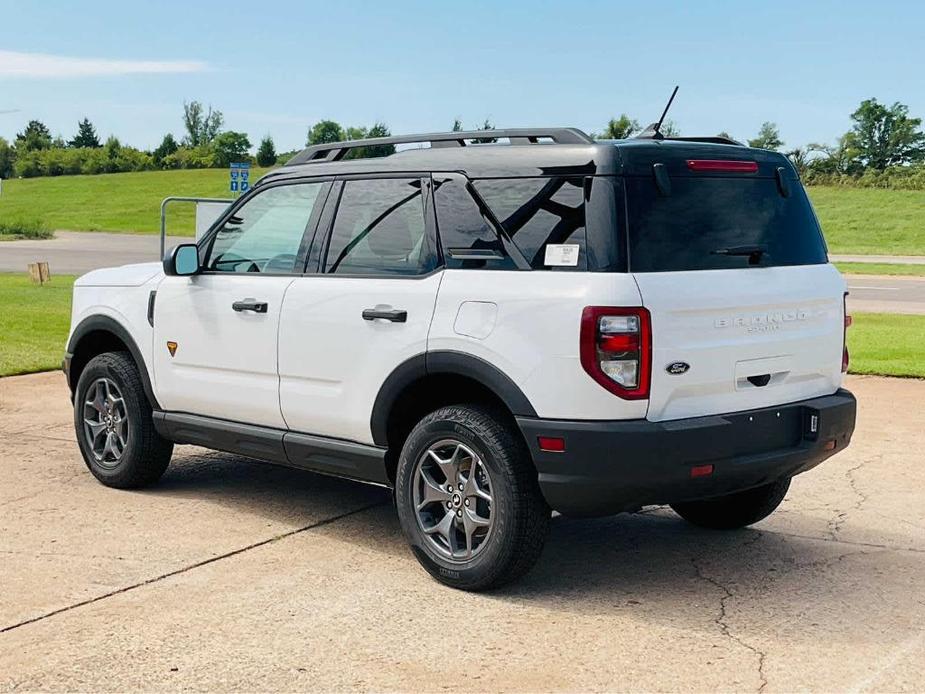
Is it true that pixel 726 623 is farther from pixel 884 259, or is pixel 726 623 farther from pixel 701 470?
pixel 884 259

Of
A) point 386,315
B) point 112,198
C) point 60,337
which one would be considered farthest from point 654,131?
point 112,198

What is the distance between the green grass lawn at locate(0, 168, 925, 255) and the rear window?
37241 millimetres

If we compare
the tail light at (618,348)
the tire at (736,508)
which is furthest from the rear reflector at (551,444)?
the tire at (736,508)

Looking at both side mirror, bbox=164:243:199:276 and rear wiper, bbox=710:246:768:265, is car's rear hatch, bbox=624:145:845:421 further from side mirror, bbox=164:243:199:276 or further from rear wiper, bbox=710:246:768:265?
side mirror, bbox=164:243:199:276

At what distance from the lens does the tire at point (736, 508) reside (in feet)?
20.5

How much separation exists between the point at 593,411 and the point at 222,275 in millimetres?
2527

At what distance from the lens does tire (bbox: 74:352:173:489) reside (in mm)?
7051

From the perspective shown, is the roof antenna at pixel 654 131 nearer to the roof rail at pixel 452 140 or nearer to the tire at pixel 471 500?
the roof rail at pixel 452 140

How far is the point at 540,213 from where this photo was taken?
519 centimetres

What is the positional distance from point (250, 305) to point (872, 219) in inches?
1906

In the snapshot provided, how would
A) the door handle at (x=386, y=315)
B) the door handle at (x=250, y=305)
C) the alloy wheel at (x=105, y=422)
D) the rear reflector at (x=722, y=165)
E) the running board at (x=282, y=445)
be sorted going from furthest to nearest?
the alloy wheel at (x=105, y=422) → the door handle at (x=250, y=305) → the running board at (x=282, y=445) → the door handle at (x=386, y=315) → the rear reflector at (x=722, y=165)

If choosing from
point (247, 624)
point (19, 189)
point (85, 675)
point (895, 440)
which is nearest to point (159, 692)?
point (85, 675)

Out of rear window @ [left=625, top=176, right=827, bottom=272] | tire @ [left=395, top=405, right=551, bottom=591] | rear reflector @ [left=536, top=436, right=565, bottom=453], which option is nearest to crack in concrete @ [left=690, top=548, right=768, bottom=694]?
tire @ [left=395, top=405, right=551, bottom=591]

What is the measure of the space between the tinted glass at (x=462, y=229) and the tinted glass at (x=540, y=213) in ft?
0.27
